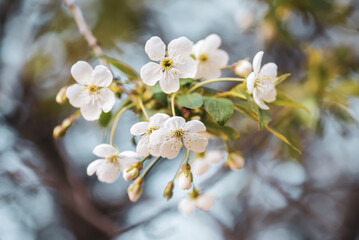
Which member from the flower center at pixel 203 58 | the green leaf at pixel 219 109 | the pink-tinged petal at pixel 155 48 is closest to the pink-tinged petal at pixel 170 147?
the green leaf at pixel 219 109

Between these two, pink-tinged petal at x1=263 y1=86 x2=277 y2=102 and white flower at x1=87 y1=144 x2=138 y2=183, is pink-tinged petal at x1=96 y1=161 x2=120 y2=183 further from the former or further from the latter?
pink-tinged petal at x1=263 y1=86 x2=277 y2=102

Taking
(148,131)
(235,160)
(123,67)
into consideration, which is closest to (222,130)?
(235,160)

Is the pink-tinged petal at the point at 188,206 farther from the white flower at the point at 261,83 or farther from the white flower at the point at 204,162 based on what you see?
the white flower at the point at 261,83

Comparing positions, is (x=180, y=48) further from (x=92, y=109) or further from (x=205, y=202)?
(x=205, y=202)

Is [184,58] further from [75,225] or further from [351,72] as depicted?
[75,225]

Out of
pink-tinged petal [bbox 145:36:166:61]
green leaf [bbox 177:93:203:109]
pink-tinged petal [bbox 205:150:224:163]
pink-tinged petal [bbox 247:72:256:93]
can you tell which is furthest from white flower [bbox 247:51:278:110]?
pink-tinged petal [bbox 205:150:224:163]

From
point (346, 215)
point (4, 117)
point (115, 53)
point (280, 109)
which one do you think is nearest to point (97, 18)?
point (115, 53)

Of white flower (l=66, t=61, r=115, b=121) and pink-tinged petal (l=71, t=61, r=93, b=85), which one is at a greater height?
pink-tinged petal (l=71, t=61, r=93, b=85)
